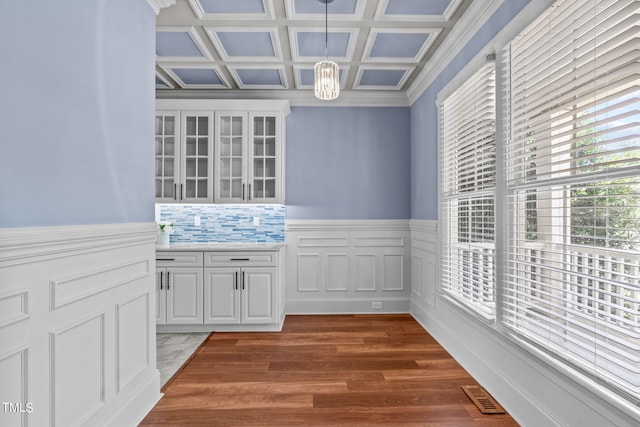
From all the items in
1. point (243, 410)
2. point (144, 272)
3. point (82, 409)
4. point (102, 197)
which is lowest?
point (243, 410)

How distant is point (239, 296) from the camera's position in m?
4.02

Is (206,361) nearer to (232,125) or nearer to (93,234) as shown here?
(93,234)

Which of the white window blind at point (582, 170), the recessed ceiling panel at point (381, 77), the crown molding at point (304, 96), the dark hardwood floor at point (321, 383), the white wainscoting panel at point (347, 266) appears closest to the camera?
the white window blind at point (582, 170)

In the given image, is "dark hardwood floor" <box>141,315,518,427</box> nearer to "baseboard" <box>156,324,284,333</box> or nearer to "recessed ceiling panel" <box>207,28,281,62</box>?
"baseboard" <box>156,324,284,333</box>

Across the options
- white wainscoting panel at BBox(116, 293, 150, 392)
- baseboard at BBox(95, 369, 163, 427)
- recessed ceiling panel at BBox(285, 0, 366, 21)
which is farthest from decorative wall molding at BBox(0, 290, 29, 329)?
recessed ceiling panel at BBox(285, 0, 366, 21)

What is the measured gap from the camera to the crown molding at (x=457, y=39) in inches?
107

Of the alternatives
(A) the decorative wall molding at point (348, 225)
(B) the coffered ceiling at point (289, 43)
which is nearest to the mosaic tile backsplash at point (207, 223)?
(A) the decorative wall molding at point (348, 225)

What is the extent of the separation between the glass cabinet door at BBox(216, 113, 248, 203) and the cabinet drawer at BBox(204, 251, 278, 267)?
698 mm

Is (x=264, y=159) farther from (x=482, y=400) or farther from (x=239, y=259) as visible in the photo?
(x=482, y=400)

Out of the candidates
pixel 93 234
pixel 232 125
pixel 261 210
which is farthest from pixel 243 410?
pixel 232 125

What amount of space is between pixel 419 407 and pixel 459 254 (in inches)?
54.5

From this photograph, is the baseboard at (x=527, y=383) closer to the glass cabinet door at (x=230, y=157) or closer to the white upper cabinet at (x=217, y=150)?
the white upper cabinet at (x=217, y=150)

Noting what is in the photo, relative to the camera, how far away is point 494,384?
259cm

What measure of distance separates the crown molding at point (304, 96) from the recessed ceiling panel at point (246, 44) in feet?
3.21
